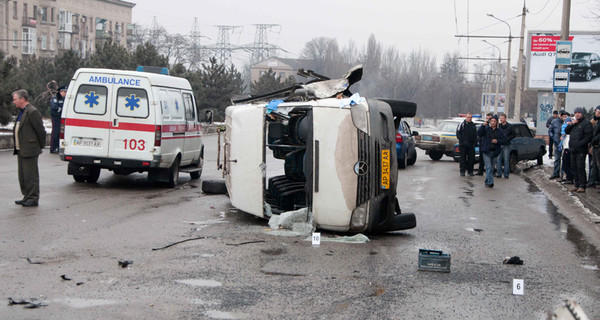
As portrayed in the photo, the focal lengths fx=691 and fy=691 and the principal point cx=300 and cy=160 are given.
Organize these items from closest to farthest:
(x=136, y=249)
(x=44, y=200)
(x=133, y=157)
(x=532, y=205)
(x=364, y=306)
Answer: (x=364, y=306) → (x=136, y=249) → (x=44, y=200) → (x=133, y=157) → (x=532, y=205)

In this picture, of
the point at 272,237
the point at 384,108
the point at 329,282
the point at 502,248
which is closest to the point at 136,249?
the point at 272,237

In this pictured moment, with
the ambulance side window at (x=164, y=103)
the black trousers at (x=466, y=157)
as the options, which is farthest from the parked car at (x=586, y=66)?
the ambulance side window at (x=164, y=103)

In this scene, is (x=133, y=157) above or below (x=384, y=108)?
below

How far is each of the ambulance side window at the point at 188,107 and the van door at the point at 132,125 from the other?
1.96m

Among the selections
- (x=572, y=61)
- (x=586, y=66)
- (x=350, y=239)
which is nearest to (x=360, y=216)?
(x=350, y=239)

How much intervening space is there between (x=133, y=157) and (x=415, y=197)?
585 cm

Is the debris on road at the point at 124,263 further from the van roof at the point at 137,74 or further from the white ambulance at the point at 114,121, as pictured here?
the van roof at the point at 137,74

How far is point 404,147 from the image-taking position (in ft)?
75.7

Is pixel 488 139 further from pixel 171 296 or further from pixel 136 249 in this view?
pixel 171 296

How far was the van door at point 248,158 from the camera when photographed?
378 inches

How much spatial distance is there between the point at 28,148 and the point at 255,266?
5.30 meters

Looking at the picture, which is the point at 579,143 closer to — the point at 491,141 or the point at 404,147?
the point at 491,141

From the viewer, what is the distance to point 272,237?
8953 millimetres

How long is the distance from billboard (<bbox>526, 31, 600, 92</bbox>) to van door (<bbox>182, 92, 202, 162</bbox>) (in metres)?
30.7
